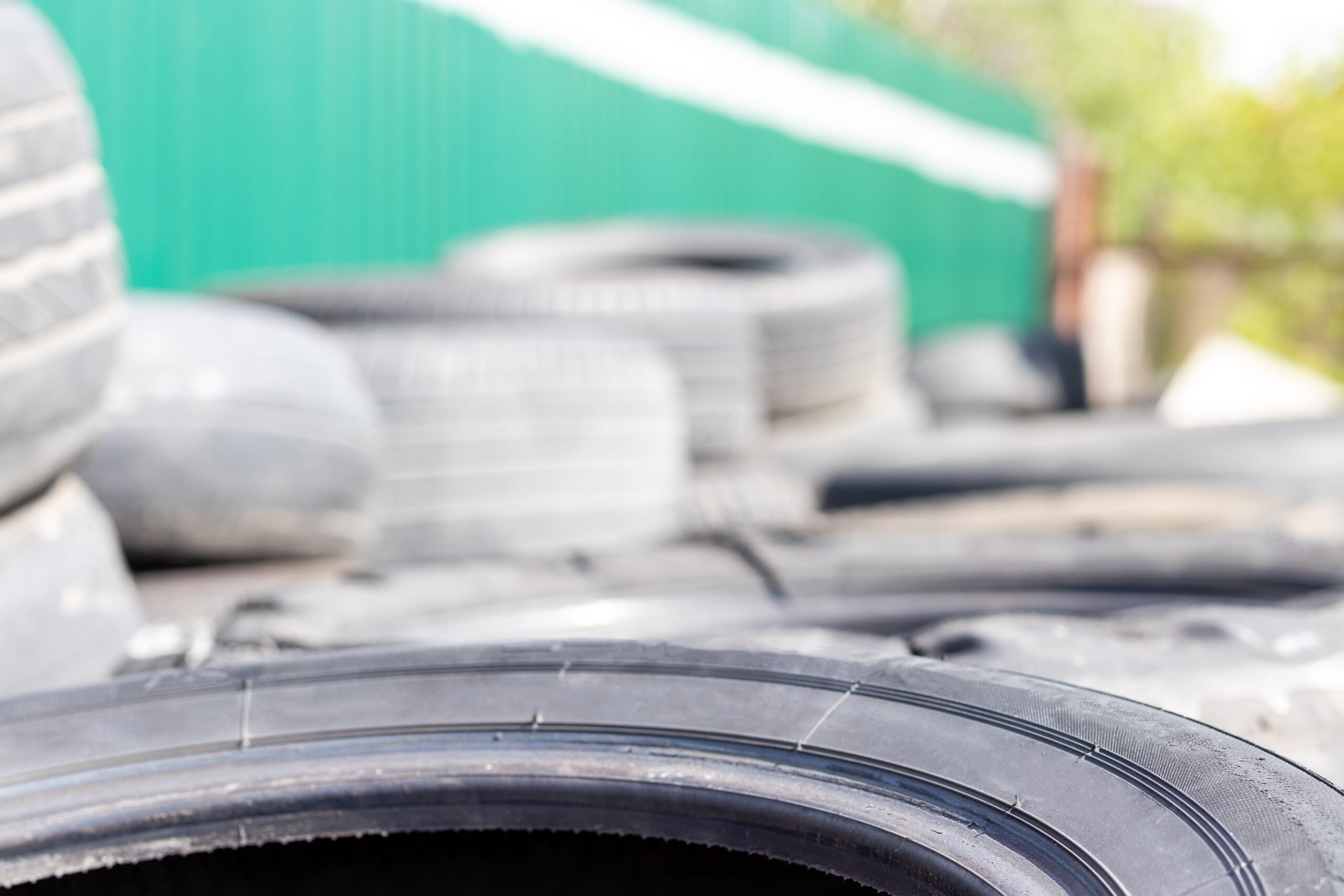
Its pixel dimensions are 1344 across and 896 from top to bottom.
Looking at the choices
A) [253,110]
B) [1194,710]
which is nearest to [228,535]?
[1194,710]

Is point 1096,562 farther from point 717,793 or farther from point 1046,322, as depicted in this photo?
point 1046,322

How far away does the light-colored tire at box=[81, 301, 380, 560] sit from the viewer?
160cm

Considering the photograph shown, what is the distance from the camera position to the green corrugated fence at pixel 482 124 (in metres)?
3.11

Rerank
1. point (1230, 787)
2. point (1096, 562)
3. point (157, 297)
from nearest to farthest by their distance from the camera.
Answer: point (1230, 787), point (1096, 562), point (157, 297)

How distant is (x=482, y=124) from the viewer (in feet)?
14.1

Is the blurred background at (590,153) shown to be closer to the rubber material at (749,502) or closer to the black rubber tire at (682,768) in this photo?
the rubber material at (749,502)

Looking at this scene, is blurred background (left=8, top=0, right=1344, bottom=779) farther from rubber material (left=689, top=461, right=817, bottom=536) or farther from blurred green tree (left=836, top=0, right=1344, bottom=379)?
blurred green tree (left=836, top=0, right=1344, bottom=379)

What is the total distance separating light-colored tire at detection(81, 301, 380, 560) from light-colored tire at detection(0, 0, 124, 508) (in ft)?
0.78

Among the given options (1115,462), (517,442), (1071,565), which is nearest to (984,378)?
(1115,462)

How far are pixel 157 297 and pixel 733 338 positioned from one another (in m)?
1.30

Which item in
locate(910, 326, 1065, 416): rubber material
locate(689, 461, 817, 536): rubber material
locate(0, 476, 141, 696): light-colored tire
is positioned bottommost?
locate(0, 476, 141, 696): light-colored tire

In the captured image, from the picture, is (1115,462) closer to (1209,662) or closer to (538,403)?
(538,403)

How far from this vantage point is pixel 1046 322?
9.29m

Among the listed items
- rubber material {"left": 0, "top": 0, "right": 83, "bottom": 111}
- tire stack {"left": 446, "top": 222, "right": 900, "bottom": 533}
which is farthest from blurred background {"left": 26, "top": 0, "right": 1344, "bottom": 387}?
rubber material {"left": 0, "top": 0, "right": 83, "bottom": 111}
